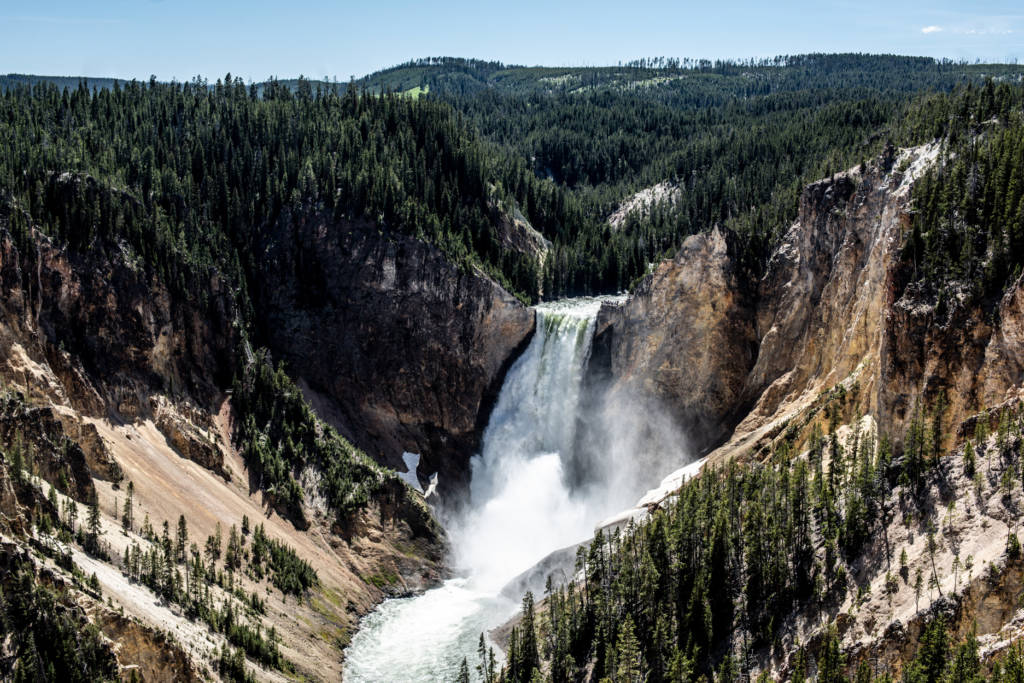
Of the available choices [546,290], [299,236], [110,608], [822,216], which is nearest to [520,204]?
[546,290]

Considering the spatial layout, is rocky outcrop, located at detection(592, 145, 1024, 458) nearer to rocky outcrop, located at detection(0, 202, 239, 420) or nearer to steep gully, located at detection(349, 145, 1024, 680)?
steep gully, located at detection(349, 145, 1024, 680)

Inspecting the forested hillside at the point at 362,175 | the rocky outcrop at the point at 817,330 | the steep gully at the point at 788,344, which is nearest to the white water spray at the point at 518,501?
the steep gully at the point at 788,344

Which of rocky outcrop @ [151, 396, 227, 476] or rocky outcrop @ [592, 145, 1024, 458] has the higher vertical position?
rocky outcrop @ [592, 145, 1024, 458]

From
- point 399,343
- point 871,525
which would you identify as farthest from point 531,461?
point 871,525

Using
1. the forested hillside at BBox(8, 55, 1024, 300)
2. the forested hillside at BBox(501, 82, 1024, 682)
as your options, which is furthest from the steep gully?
the forested hillside at BBox(8, 55, 1024, 300)

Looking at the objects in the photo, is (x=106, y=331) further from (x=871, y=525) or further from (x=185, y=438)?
(x=871, y=525)

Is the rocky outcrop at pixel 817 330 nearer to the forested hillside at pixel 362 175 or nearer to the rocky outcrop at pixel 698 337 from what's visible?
the rocky outcrop at pixel 698 337
